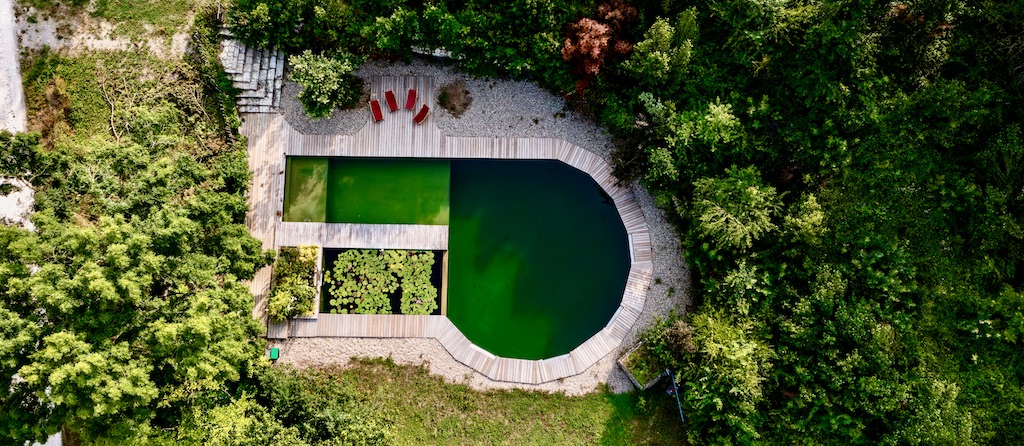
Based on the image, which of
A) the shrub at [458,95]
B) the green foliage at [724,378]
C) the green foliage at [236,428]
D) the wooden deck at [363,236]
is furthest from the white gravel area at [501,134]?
the wooden deck at [363,236]

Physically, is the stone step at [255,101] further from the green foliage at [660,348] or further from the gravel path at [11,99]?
the green foliage at [660,348]

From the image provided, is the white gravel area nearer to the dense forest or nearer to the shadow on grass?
the shadow on grass

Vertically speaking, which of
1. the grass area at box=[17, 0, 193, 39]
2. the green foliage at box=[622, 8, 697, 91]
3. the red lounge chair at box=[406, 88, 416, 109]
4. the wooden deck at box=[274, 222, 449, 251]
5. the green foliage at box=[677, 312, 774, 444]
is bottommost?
the green foliage at box=[677, 312, 774, 444]

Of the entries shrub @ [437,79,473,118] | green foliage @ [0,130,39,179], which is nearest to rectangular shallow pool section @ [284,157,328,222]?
shrub @ [437,79,473,118]

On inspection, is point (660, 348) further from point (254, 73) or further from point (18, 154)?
point (18, 154)

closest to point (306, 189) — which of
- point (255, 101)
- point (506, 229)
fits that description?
point (255, 101)

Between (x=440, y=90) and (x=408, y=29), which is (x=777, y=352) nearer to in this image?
(x=440, y=90)
